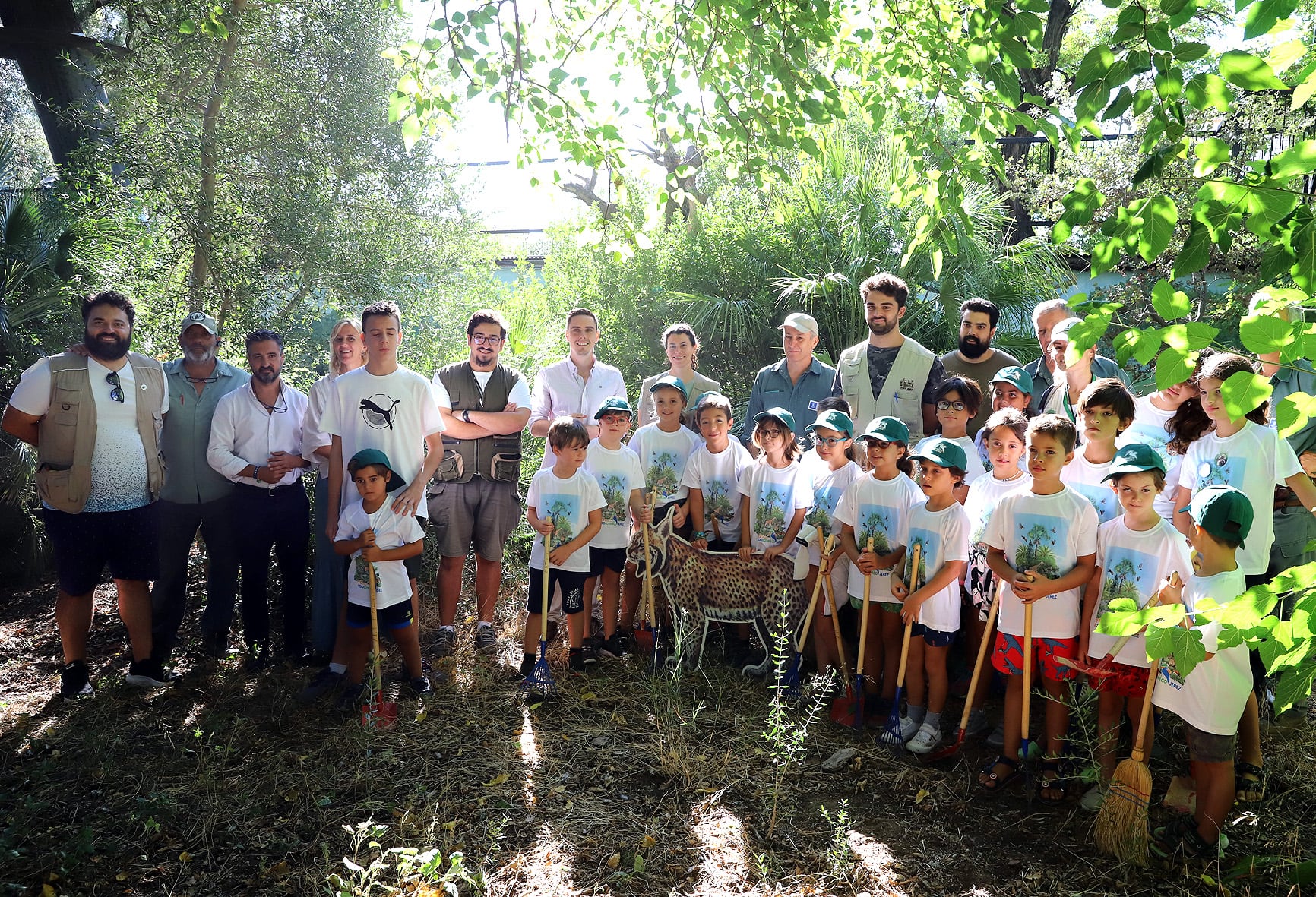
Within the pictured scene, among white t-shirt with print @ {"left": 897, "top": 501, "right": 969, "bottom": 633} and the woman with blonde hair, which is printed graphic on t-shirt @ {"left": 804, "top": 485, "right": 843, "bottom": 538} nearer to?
white t-shirt with print @ {"left": 897, "top": 501, "right": 969, "bottom": 633}

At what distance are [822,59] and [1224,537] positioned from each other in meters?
4.87

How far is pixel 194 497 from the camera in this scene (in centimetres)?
491

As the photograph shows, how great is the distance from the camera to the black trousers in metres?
4.94

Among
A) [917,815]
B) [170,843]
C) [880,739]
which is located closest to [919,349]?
[880,739]

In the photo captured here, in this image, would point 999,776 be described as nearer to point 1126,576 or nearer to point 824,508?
point 1126,576

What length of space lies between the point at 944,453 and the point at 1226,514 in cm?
114

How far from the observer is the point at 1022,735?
11.6 ft

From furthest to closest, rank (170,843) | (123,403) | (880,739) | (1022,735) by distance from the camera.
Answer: (123,403) → (880,739) → (1022,735) → (170,843)

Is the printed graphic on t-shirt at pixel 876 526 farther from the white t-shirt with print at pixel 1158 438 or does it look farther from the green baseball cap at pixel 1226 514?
the green baseball cap at pixel 1226 514

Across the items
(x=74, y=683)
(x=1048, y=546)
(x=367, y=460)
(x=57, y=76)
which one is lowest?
(x=74, y=683)

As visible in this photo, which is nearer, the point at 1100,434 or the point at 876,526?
the point at 1100,434

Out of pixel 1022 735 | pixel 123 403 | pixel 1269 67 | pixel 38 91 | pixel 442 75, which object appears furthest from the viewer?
pixel 442 75

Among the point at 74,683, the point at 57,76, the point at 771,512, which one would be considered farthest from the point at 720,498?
the point at 57,76

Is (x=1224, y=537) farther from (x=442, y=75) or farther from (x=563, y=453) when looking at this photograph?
(x=442, y=75)
